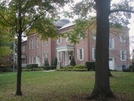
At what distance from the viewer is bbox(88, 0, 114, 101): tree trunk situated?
8.13m

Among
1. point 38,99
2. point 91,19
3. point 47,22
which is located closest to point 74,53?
point 91,19

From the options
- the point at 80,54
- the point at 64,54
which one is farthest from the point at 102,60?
the point at 64,54

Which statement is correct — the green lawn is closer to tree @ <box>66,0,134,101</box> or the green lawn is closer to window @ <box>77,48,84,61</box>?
tree @ <box>66,0,134,101</box>

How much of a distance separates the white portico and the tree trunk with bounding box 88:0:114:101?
24.4 metres

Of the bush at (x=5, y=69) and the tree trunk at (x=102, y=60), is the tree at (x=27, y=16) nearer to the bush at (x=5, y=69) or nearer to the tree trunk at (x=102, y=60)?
the tree trunk at (x=102, y=60)

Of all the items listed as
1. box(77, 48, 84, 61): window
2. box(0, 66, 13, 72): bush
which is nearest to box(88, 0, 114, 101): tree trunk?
box(77, 48, 84, 61): window

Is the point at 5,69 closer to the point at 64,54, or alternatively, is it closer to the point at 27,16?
the point at 64,54

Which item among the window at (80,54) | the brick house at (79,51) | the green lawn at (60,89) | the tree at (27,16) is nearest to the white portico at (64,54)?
the brick house at (79,51)

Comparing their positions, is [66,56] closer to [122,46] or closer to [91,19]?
[122,46]

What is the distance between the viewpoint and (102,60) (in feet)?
26.9

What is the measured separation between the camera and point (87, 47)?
30.6 meters

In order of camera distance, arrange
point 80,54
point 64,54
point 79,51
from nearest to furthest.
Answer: point 80,54
point 79,51
point 64,54

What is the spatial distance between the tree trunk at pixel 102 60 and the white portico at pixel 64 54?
24380mm

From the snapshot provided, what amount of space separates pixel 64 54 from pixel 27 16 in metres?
24.9
